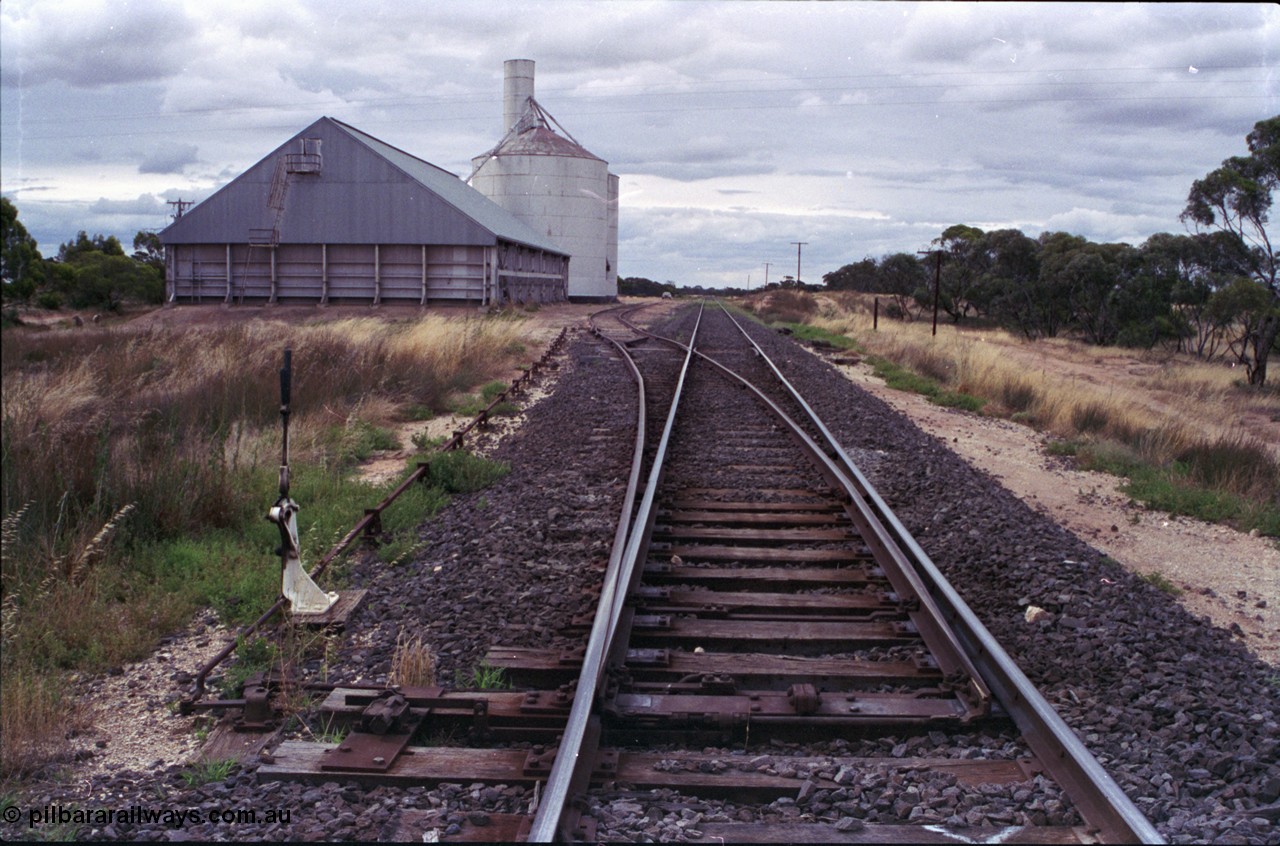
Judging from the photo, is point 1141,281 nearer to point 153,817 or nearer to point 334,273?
point 334,273

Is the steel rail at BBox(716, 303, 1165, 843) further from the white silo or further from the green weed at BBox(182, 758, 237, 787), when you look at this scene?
the white silo

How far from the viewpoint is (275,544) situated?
7020 millimetres

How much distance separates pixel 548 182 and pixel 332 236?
21.6m

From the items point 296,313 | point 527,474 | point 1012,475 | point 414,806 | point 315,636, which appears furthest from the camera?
point 296,313

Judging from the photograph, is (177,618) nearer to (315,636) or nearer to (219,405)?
(315,636)

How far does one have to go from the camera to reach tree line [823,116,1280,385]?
88.5 ft

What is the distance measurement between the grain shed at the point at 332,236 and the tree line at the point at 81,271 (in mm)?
2040

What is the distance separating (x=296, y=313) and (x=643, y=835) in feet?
121

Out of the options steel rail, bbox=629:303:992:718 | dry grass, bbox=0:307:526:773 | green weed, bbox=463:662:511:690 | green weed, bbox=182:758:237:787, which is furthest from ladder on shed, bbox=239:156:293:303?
green weed, bbox=182:758:237:787

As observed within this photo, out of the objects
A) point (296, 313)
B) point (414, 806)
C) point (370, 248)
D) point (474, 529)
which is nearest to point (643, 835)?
point (414, 806)

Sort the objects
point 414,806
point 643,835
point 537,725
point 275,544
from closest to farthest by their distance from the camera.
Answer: point 643,835 < point 414,806 < point 537,725 < point 275,544

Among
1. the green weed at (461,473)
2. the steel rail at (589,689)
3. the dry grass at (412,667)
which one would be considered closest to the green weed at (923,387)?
the green weed at (461,473)

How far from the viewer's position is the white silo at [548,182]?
60.2m

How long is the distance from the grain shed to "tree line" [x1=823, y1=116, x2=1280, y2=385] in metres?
18.5
